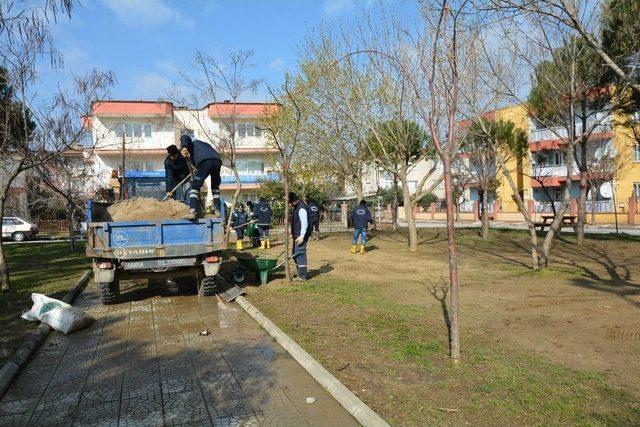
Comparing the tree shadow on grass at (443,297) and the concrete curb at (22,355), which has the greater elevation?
the concrete curb at (22,355)

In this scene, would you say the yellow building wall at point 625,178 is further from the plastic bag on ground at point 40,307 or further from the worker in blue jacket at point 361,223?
the plastic bag on ground at point 40,307

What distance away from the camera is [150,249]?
880 cm

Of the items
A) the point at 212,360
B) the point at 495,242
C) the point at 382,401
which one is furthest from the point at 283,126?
the point at 382,401

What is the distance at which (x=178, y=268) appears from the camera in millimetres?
9406

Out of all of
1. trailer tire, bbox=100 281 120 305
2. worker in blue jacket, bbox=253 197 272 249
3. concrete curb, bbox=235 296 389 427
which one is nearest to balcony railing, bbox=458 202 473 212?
worker in blue jacket, bbox=253 197 272 249

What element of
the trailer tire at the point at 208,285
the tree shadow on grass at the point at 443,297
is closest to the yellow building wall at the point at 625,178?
the tree shadow on grass at the point at 443,297

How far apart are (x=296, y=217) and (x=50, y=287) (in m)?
5.47

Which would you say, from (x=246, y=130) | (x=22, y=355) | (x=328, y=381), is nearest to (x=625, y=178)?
(x=246, y=130)

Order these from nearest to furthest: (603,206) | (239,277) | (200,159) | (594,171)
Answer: (200,159) < (239,277) < (594,171) < (603,206)

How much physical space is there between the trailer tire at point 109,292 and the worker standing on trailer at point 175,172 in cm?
221

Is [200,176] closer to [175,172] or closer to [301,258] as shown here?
[175,172]

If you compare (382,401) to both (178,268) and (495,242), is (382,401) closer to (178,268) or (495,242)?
(178,268)

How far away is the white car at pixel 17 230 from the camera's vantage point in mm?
33625

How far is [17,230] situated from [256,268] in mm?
29128
